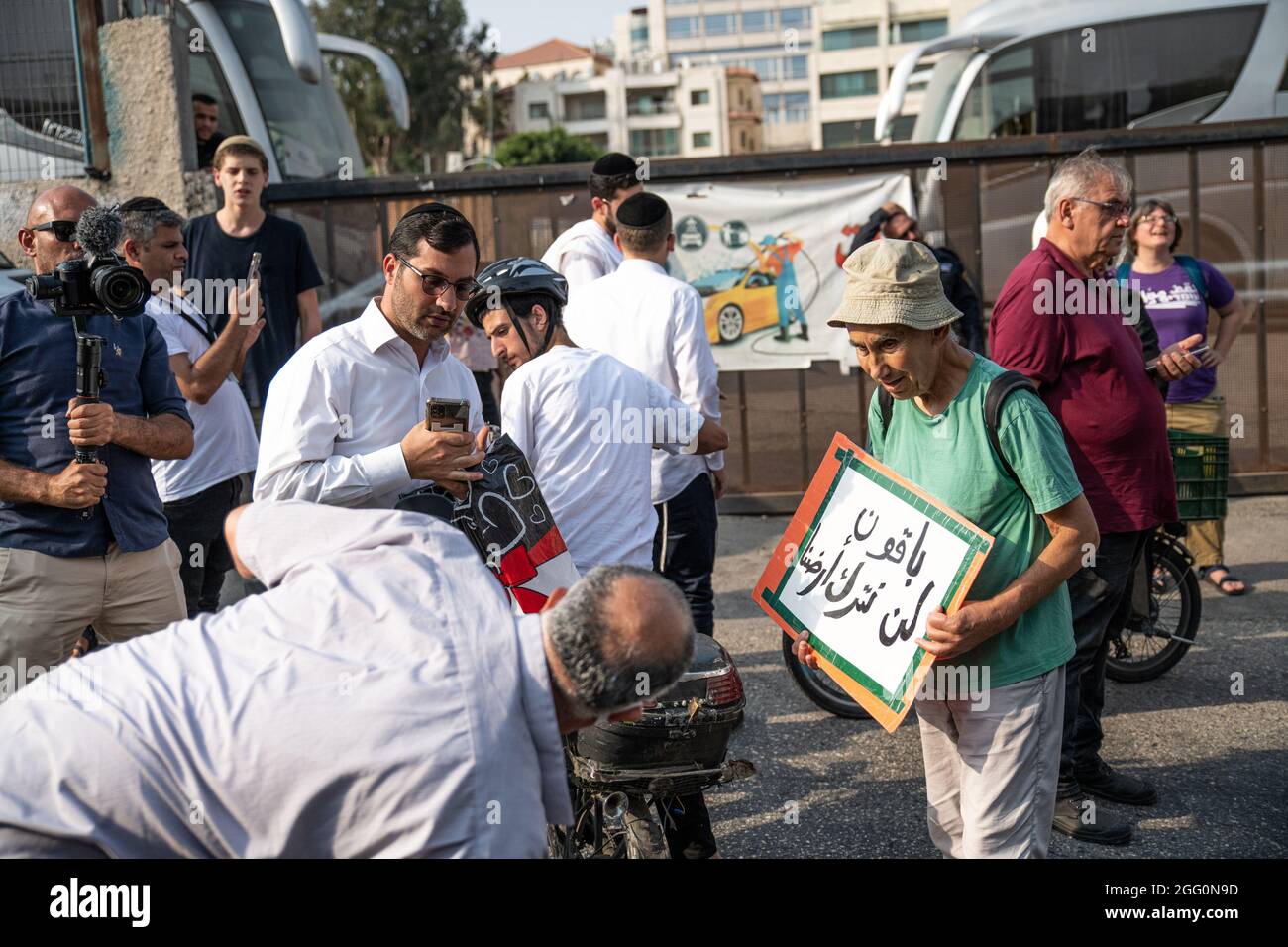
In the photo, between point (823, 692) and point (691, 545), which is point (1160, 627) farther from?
point (691, 545)

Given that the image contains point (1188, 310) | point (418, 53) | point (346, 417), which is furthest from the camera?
point (418, 53)

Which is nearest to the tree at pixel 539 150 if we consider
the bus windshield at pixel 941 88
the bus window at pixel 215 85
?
the bus windshield at pixel 941 88

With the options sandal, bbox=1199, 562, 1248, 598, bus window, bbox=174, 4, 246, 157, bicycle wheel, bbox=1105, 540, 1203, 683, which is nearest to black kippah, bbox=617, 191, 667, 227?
bicycle wheel, bbox=1105, 540, 1203, 683

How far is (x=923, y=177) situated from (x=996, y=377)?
5902mm

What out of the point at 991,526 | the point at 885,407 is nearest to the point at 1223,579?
the point at 885,407

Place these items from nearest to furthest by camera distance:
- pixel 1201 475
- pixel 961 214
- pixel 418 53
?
pixel 1201 475 < pixel 961 214 < pixel 418 53

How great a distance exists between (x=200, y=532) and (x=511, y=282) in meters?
2.32

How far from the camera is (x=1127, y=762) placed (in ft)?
16.2

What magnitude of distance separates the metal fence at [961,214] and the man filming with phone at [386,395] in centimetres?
532

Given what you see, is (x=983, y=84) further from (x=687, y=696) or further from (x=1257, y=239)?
(x=687, y=696)

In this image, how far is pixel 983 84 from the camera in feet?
42.2

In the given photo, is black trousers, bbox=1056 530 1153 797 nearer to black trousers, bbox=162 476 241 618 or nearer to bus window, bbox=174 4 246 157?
black trousers, bbox=162 476 241 618

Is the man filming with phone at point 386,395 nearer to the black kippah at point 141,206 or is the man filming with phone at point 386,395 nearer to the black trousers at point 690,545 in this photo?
the black trousers at point 690,545

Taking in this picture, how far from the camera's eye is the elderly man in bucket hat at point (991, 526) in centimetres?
303
